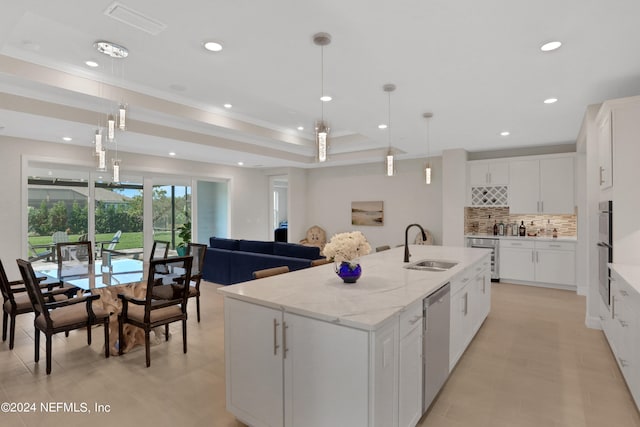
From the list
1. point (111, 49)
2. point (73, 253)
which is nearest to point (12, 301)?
point (73, 253)

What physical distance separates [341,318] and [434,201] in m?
6.75

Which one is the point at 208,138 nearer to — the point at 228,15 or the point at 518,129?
the point at 228,15

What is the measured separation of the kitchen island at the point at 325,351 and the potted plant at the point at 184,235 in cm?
667

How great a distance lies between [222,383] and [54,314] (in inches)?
68.2

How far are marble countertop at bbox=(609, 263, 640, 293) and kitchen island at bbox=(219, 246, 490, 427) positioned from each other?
1.32 meters

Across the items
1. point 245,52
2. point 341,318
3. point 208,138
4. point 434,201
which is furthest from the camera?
point 434,201

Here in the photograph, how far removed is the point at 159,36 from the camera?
251cm

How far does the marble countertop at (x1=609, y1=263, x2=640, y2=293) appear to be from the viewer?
8.03ft

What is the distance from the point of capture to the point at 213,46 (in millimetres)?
2648

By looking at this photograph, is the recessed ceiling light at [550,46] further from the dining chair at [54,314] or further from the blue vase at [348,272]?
the dining chair at [54,314]

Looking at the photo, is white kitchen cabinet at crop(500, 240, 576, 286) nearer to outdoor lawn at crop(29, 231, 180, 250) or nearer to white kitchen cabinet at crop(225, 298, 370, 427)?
white kitchen cabinet at crop(225, 298, 370, 427)

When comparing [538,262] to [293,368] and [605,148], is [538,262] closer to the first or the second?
[605,148]

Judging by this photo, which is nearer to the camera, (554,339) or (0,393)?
(0,393)

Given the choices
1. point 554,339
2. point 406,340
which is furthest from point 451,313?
point 554,339
